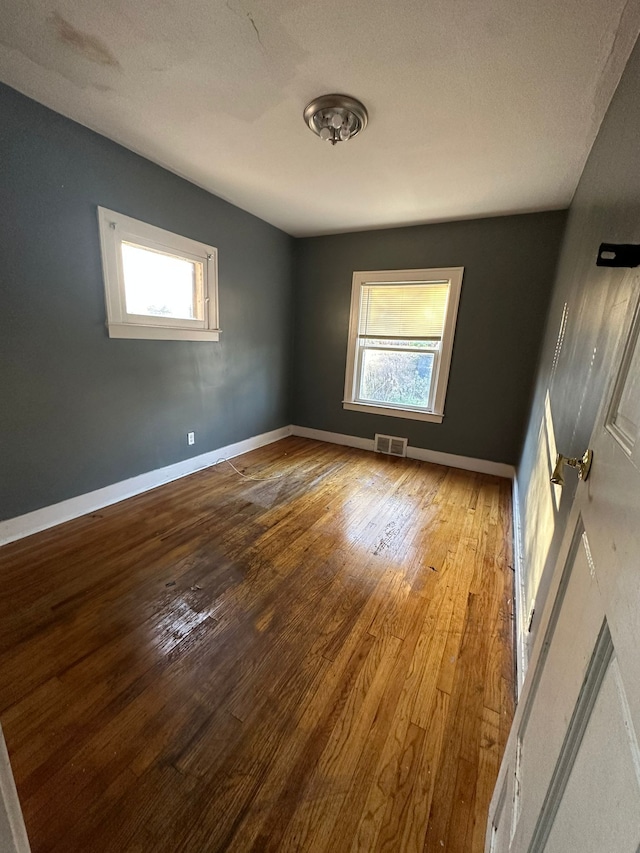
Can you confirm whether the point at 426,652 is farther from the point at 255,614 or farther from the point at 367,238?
the point at 367,238

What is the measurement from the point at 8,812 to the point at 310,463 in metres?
3.18

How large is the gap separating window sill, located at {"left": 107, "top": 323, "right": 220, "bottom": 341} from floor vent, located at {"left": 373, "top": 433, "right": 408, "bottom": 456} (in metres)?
2.20

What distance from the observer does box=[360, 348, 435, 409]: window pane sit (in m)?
3.82

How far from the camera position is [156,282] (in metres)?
2.72

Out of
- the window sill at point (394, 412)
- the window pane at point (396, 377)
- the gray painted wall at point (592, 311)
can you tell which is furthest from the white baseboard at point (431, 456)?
the gray painted wall at point (592, 311)

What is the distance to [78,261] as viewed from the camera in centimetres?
219

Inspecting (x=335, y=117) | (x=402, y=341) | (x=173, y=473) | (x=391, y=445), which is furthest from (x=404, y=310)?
(x=173, y=473)

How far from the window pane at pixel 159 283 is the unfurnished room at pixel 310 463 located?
0.03m

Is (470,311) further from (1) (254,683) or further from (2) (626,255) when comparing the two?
(1) (254,683)

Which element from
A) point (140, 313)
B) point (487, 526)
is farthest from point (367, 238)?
point (487, 526)

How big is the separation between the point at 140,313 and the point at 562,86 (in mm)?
2822

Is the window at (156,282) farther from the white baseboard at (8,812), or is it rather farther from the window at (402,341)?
the white baseboard at (8,812)

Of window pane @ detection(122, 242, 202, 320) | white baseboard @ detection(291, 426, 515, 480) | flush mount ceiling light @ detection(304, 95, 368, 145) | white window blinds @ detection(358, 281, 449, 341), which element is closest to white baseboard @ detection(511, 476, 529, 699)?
white baseboard @ detection(291, 426, 515, 480)

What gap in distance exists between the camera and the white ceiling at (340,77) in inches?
51.2
